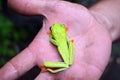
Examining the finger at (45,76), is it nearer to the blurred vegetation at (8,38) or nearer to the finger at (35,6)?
the finger at (35,6)

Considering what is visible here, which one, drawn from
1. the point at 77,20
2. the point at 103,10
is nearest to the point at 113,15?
the point at 103,10

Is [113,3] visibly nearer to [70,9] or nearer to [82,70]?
[70,9]

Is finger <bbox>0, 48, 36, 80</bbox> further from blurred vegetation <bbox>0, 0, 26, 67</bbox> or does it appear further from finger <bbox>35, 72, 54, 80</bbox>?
blurred vegetation <bbox>0, 0, 26, 67</bbox>

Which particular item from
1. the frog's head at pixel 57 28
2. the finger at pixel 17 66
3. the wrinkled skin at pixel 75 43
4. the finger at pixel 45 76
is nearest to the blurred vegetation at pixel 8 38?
the wrinkled skin at pixel 75 43

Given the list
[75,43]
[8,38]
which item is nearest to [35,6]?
[75,43]

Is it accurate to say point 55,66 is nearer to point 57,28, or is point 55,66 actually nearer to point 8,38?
point 57,28

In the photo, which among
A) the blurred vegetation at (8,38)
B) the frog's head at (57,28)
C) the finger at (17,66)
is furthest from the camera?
the blurred vegetation at (8,38)
